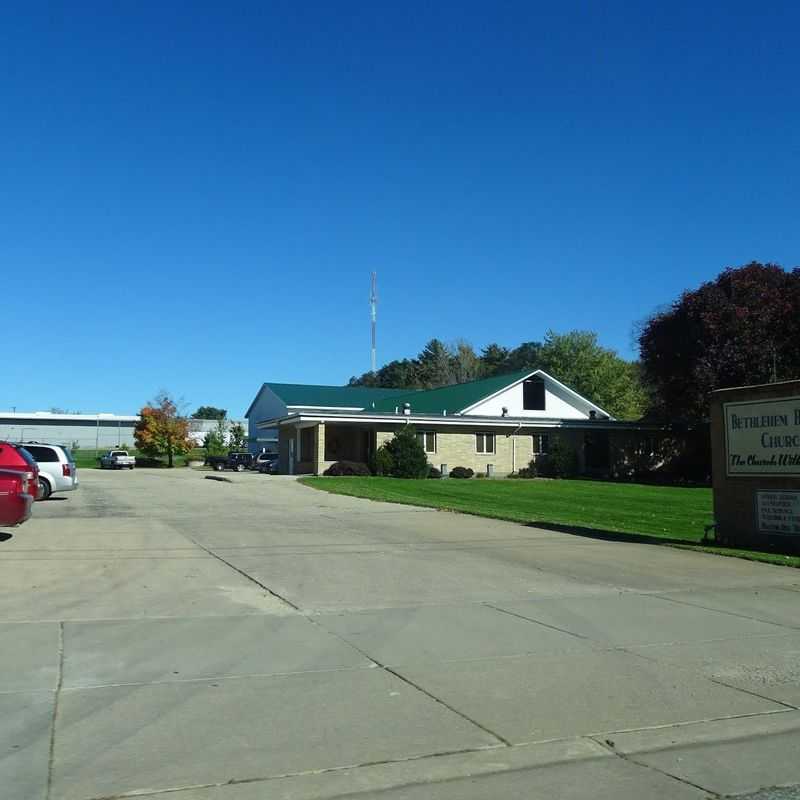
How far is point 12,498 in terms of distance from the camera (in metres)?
13.7

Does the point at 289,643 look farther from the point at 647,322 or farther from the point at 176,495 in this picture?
the point at 647,322

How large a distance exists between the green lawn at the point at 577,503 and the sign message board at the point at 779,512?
1.73 feet

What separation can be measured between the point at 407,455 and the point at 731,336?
17079 millimetres

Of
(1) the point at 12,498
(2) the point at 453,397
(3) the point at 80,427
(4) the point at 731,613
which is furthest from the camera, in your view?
(3) the point at 80,427

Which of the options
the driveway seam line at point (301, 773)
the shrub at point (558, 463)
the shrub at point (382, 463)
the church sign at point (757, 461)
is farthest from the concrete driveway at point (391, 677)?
the shrub at point (558, 463)

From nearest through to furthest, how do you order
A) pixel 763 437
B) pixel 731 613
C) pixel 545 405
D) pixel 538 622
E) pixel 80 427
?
pixel 538 622 < pixel 731 613 < pixel 763 437 < pixel 545 405 < pixel 80 427

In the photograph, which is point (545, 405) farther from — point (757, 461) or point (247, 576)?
point (247, 576)

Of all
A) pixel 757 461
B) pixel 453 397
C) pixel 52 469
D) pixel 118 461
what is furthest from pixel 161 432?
pixel 757 461

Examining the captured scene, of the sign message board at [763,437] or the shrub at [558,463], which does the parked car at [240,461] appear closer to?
the shrub at [558,463]

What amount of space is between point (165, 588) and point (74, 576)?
1.60 meters

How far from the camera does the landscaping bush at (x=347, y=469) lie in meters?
40.4

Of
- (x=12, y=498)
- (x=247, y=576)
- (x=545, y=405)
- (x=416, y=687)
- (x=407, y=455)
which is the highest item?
(x=545, y=405)

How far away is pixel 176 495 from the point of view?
2819 cm

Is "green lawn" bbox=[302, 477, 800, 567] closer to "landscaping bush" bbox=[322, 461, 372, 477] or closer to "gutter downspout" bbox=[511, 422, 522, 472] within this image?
"landscaping bush" bbox=[322, 461, 372, 477]
